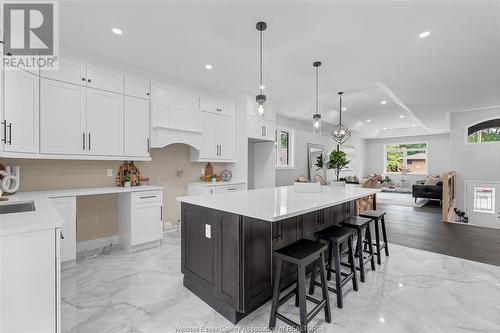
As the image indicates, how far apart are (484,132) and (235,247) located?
8152 mm

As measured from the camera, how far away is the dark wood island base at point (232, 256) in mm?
1912

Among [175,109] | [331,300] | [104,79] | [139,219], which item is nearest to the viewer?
[331,300]

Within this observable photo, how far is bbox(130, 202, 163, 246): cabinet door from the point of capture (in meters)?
3.41

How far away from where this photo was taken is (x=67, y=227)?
2875 millimetres

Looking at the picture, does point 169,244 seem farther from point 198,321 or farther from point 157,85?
point 157,85

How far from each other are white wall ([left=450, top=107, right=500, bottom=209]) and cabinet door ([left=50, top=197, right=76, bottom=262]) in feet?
29.4

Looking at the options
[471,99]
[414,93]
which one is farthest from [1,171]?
[471,99]

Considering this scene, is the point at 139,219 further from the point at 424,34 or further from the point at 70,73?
the point at 424,34

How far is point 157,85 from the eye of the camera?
12.8 feet

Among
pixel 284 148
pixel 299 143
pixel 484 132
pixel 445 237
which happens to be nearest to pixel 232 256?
pixel 445 237

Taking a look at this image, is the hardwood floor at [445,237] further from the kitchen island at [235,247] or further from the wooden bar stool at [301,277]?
the wooden bar stool at [301,277]

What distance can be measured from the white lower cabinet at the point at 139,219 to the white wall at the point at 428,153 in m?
12.3

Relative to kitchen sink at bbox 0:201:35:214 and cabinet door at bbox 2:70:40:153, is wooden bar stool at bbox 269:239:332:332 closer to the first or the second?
kitchen sink at bbox 0:201:35:214

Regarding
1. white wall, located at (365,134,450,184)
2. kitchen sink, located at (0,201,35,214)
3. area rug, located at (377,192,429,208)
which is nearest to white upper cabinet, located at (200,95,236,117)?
kitchen sink, located at (0,201,35,214)
